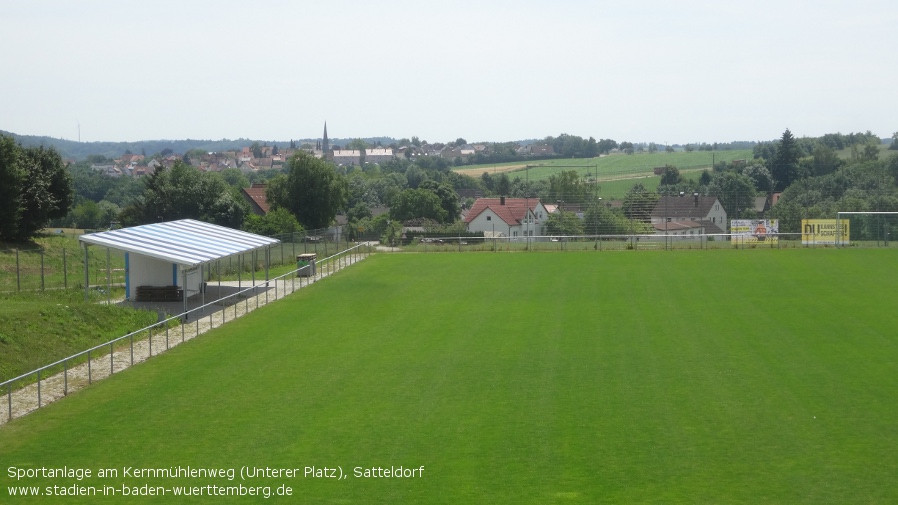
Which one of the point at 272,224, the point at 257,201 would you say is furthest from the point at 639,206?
A: the point at 257,201

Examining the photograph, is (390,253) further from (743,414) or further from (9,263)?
(743,414)

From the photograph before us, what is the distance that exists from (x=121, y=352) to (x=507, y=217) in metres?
45.1

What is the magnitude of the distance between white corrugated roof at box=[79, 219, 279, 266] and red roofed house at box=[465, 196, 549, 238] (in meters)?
30.6

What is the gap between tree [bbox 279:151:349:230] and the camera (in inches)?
2379

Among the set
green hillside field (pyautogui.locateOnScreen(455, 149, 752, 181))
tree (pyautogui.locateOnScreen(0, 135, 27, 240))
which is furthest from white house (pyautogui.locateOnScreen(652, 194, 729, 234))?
green hillside field (pyautogui.locateOnScreen(455, 149, 752, 181))

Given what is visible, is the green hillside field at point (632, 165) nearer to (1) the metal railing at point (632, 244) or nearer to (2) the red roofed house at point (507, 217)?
(2) the red roofed house at point (507, 217)

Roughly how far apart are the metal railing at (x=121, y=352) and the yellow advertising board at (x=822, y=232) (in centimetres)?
2715

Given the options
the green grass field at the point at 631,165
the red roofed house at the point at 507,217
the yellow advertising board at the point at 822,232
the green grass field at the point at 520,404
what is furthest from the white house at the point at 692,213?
the green grass field at the point at 631,165

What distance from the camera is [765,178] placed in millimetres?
92562

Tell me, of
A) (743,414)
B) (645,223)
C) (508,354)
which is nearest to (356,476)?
(743,414)

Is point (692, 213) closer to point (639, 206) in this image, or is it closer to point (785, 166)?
point (639, 206)

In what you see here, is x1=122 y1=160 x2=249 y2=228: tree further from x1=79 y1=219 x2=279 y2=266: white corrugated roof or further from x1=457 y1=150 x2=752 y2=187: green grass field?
x1=457 y1=150 x2=752 y2=187: green grass field

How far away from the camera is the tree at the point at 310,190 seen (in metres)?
60.4

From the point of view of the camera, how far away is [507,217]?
64.9m
